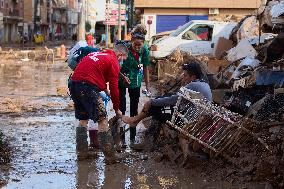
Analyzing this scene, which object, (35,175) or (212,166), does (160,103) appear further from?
(35,175)

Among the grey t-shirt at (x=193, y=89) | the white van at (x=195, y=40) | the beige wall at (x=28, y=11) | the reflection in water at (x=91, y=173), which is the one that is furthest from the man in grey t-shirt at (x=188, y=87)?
the beige wall at (x=28, y=11)

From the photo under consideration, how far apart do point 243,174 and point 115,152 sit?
180 centimetres

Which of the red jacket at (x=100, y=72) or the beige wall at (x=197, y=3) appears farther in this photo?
the beige wall at (x=197, y=3)

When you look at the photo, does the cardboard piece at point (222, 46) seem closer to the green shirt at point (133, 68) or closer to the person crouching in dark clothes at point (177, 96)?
the green shirt at point (133, 68)

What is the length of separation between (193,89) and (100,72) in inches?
45.1

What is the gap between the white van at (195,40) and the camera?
20.0m

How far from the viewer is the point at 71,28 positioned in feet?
397

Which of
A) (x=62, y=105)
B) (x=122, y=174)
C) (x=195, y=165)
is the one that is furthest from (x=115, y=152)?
(x=62, y=105)

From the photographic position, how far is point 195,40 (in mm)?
20422

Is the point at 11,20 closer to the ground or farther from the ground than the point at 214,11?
closer to the ground

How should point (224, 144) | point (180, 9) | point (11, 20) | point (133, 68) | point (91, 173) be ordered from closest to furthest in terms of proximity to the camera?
point (224, 144) → point (91, 173) → point (133, 68) → point (180, 9) → point (11, 20)

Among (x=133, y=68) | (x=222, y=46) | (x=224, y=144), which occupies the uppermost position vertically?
(x=133, y=68)

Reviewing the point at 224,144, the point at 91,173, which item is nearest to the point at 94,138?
the point at 91,173

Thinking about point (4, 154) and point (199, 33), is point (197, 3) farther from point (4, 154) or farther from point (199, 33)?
point (4, 154)
